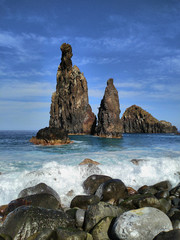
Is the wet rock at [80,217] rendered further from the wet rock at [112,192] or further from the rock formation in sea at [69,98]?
the rock formation in sea at [69,98]

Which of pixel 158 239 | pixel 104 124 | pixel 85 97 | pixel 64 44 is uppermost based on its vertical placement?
pixel 64 44

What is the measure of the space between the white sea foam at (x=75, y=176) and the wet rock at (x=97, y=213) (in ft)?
8.37

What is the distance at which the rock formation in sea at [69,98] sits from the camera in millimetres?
94375

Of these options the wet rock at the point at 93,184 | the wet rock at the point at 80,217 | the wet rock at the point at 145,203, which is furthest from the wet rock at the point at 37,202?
the wet rock at the point at 93,184

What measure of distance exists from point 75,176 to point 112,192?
3.72 meters

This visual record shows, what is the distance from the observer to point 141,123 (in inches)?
5133

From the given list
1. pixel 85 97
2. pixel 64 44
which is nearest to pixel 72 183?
pixel 85 97

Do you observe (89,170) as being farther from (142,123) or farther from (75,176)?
(142,123)

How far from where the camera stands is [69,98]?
320ft

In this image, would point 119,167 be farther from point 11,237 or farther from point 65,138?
point 65,138

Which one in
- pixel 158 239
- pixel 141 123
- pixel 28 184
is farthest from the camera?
pixel 141 123

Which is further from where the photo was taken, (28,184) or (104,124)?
(104,124)

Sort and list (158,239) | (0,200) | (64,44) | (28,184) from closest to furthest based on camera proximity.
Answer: (158,239)
(0,200)
(28,184)
(64,44)

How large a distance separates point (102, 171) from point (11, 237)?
25.0ft
